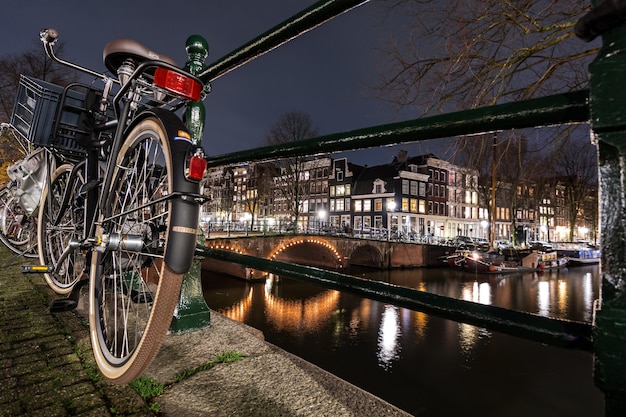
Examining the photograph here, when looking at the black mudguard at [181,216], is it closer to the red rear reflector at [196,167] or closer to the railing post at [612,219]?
the red rear reflector at [196,167]

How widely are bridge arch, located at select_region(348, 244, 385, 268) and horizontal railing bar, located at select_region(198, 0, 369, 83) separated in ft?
89.3

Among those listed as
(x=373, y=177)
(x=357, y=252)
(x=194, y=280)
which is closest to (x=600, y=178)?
(x=194, y=280)

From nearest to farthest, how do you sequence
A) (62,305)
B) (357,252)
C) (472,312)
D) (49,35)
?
(472,312) < (49,35) < (62,305) < (357,252)

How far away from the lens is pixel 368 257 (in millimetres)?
30828

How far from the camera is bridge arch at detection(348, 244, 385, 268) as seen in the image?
2853 centimetres

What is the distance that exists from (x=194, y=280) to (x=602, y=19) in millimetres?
2428

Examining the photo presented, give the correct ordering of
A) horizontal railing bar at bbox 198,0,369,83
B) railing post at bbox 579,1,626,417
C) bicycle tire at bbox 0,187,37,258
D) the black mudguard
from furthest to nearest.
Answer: bicycle tire at bbox 0,187,37,258 < the black mudguard < horizontal railing bar at bbox 198,0,369,83 < railing post at bbox 579,1,626,417

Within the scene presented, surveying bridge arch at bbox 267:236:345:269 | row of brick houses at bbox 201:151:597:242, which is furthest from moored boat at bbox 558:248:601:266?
bridge arch at bbox 267:236:345:269

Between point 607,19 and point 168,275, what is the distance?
4.32 feet

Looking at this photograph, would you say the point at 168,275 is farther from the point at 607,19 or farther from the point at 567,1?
the point at 567,1

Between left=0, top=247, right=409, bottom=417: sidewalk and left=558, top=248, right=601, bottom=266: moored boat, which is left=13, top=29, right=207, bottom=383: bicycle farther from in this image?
left=558, top=248, right=601, bottom=266: moored boat

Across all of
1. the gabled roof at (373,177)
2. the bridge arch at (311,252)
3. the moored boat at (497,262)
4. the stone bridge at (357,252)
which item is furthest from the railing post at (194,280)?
the gabled roof at (373,177)

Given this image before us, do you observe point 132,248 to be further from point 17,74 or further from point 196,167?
point 17,74

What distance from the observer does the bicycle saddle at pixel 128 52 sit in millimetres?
1920
